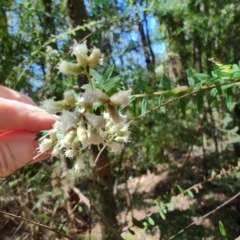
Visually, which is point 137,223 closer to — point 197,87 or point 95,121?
point 197,87

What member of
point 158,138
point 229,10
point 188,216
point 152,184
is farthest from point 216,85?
point 152,184

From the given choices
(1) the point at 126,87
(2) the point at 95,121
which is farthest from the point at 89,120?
(1) the point at 126,87

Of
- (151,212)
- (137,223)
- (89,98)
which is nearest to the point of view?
(89,98)

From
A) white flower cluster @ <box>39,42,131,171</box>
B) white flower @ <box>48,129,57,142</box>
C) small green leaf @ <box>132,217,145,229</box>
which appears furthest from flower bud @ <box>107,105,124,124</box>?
small green leaf @ <box>132,217,145,229</box>

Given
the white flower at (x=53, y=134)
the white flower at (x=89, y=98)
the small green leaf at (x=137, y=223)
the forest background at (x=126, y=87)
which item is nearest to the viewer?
the white flower at (x=89, y=98)

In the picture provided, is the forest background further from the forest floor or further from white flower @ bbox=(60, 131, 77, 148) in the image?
white flower @ bbox=(60, 131, 77, 148)

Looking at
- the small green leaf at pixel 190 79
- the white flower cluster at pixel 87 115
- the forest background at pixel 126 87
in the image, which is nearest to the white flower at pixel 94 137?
the white flower cluster at pixel 87 115

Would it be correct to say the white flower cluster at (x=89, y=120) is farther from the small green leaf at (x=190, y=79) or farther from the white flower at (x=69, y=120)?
the small green leaf at (x=190, y=79)

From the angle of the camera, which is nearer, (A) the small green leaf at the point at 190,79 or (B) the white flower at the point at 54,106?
(B) the white flower at the point at 54,106
